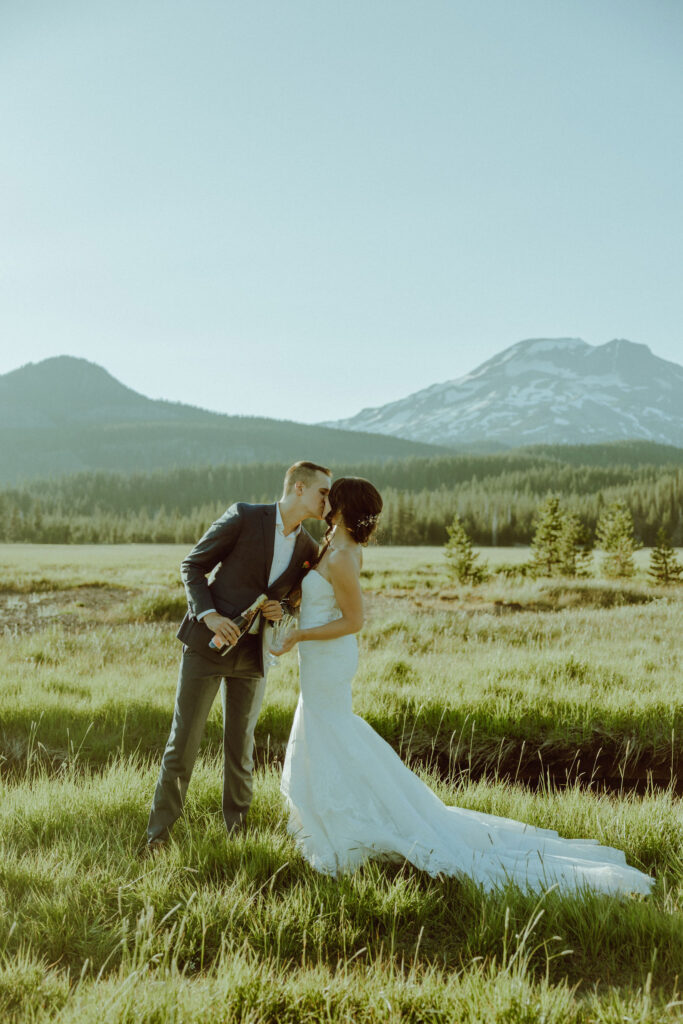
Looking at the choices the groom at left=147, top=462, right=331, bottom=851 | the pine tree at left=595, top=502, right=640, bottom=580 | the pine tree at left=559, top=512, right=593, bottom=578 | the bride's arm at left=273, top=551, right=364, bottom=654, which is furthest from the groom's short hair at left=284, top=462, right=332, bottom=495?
the pine tree at left=595, top=502, right=640, bottom=580

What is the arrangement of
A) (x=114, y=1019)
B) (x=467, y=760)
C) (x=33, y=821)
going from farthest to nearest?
(x=467, y=760) → (x=33, y=821) → (x=114, y=1019)

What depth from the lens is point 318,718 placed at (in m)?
4.73

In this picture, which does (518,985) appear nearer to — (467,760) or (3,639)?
(467,760)

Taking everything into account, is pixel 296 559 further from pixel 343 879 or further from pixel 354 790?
pixel 343 879

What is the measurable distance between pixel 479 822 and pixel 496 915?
42.3 inches

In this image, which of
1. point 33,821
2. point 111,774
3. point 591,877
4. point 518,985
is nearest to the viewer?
point 518,985

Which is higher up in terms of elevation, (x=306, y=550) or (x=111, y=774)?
(x=306, y=550)

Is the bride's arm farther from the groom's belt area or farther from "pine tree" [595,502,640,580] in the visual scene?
"pine tree" [595,502,640,580]

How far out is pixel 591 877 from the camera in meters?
3.94

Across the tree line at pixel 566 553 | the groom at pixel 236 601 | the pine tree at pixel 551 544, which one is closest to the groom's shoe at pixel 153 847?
the groom at pixel 236 601

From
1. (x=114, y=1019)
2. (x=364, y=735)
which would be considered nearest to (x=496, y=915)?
(x=364, y=735)

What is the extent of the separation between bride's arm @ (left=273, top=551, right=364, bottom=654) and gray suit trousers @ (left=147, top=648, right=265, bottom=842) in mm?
652

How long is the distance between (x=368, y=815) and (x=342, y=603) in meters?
1.41

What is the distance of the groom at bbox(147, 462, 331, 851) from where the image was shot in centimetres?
482
